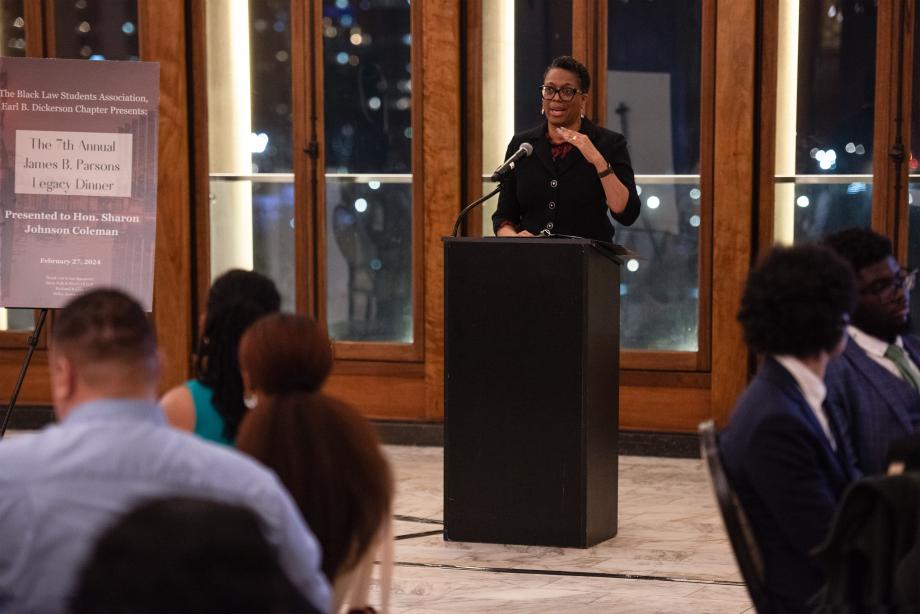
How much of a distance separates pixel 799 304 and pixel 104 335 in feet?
3.93

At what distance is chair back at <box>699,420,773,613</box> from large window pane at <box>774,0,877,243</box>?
4.11 m

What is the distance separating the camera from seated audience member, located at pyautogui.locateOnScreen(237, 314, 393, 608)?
2.12 meters

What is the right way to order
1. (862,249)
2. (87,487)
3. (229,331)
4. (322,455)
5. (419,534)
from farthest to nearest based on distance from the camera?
(419,534) < (862,249) < (229,331) < (322,455) < (87,487)

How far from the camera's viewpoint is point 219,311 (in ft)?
9.39

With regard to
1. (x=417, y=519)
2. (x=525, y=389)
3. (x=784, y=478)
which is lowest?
(x=417, y=519)

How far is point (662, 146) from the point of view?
21.1ft

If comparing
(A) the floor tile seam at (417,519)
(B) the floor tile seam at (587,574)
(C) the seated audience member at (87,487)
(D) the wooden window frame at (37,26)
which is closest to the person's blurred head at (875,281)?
(B) the floor tile seam at (587,574)

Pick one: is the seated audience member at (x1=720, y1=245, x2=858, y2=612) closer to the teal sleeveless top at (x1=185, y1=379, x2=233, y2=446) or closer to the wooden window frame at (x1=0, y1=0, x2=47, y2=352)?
the teal sleeveless top at (x1=185, y1=379, x2=233, y2=446)

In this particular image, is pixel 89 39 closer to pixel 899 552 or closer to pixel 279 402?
pixel 279 402

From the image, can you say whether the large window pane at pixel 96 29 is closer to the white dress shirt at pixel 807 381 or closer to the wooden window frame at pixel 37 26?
the wooden window frame at pixel 37 26

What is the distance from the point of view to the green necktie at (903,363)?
292 cm

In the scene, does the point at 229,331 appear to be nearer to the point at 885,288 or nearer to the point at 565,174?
the point at 885,288

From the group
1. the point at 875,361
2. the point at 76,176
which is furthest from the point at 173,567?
the point at 76,176

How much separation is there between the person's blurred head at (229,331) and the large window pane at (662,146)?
3766 millimetres
